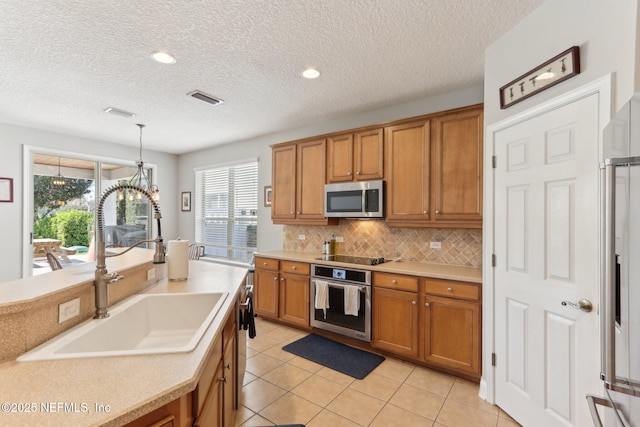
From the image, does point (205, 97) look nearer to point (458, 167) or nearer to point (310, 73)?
point (310, 73)

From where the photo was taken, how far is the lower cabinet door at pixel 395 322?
9.09ft

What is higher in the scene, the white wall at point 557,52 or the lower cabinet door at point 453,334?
the white wall at point 557,52

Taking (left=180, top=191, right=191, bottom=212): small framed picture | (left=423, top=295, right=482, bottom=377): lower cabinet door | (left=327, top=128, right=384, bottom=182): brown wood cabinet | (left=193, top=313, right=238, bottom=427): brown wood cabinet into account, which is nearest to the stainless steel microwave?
(left=327, top=128, right=384, bottom=182): brown wood cabinet

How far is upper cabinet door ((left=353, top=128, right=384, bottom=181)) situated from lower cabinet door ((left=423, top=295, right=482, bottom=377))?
1413 millimetres

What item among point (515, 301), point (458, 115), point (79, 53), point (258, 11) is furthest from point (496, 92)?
point (79, 53)

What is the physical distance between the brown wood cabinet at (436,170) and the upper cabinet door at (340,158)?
1.50ft

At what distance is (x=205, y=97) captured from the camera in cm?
325

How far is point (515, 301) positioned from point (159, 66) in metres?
3.33

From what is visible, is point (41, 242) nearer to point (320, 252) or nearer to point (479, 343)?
point (320, 252)

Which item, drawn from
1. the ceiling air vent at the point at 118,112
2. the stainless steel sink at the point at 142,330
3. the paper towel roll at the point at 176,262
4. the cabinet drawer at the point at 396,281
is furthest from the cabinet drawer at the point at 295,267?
the ceiling air vent at the point at 118,112

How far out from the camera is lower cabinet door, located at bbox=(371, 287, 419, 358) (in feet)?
9.09

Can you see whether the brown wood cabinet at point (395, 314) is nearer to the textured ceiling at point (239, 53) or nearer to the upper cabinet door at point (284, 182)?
the upper cabinet door at point (284, 182)

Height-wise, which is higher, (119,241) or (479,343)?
(119,241)

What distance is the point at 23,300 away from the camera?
1.04m
